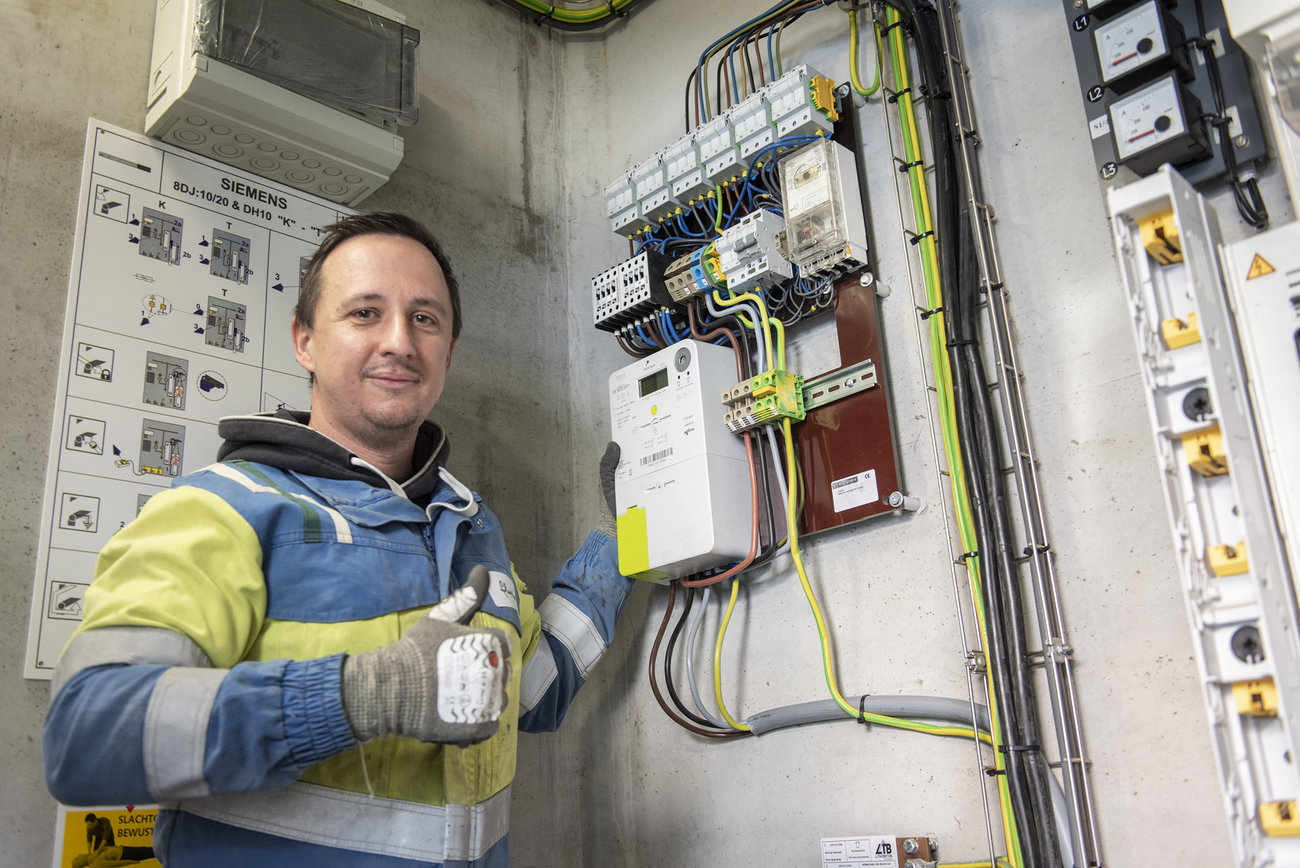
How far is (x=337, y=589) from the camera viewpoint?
1.36m

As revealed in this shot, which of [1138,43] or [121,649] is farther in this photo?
[1138,43]

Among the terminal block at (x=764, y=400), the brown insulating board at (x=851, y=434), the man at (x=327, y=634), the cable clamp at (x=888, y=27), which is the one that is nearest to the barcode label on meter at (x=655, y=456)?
the terminal block at (x=764, y=400)

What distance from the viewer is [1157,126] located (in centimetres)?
150

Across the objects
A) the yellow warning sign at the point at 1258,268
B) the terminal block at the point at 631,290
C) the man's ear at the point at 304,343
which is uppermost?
the terminal block at the point at 631,290

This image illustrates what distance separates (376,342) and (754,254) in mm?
759

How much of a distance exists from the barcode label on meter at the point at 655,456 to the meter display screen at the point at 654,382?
5.5 inches

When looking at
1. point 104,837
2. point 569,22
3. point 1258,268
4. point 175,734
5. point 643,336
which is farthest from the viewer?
point 569,22

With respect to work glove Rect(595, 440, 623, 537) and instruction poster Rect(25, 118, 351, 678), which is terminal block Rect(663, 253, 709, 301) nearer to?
work glove Rect(595, 440, 623, 537)

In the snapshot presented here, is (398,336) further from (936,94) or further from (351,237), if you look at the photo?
(936,94)

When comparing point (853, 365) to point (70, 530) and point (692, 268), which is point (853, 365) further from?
point (70, 530)

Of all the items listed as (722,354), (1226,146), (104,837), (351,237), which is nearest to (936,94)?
(1226,146)

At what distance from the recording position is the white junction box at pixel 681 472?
1.90m

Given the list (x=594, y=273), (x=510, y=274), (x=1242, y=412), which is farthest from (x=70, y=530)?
(x=1242, y=412)

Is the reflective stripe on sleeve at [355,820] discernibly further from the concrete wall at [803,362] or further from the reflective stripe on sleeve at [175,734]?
the concrete wall at [803,362]
